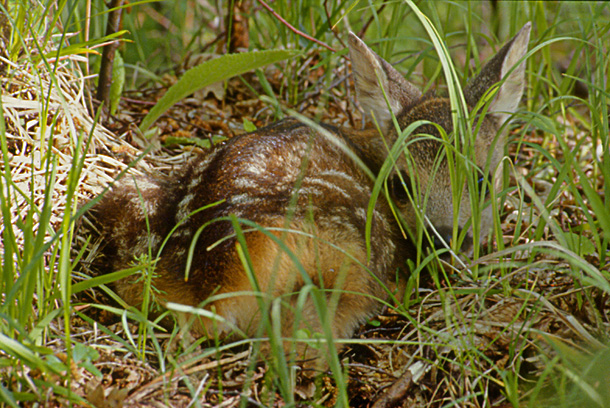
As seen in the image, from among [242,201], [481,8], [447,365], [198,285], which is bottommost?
[447,365]

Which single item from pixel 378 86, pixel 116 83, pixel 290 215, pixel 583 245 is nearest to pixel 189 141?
pixel 116 83

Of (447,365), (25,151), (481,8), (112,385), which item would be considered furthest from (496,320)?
(481,8)

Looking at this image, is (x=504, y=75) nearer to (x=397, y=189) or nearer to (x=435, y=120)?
(x=435, y=120)

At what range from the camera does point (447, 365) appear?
7.52ft

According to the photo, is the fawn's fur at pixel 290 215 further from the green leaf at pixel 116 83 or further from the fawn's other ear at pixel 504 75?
the green leaf at pixel 116 83

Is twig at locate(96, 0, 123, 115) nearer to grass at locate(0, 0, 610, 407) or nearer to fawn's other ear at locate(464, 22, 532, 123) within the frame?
grass at locate(0, 0, 610, 407)

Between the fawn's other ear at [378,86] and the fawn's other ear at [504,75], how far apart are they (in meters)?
0.33

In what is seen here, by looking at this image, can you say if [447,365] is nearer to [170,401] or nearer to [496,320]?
[496,320]

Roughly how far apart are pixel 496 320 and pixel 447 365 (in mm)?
273

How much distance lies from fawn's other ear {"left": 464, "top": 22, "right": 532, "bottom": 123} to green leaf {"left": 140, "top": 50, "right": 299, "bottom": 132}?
3.20 feet

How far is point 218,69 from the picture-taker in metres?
3.18

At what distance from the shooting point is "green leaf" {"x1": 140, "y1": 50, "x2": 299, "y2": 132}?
3146mm

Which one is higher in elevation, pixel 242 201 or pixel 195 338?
pixel 242 201

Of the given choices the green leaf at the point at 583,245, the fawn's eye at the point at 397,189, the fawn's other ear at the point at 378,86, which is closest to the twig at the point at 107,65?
the fawn's other ear at the point at 378,86
